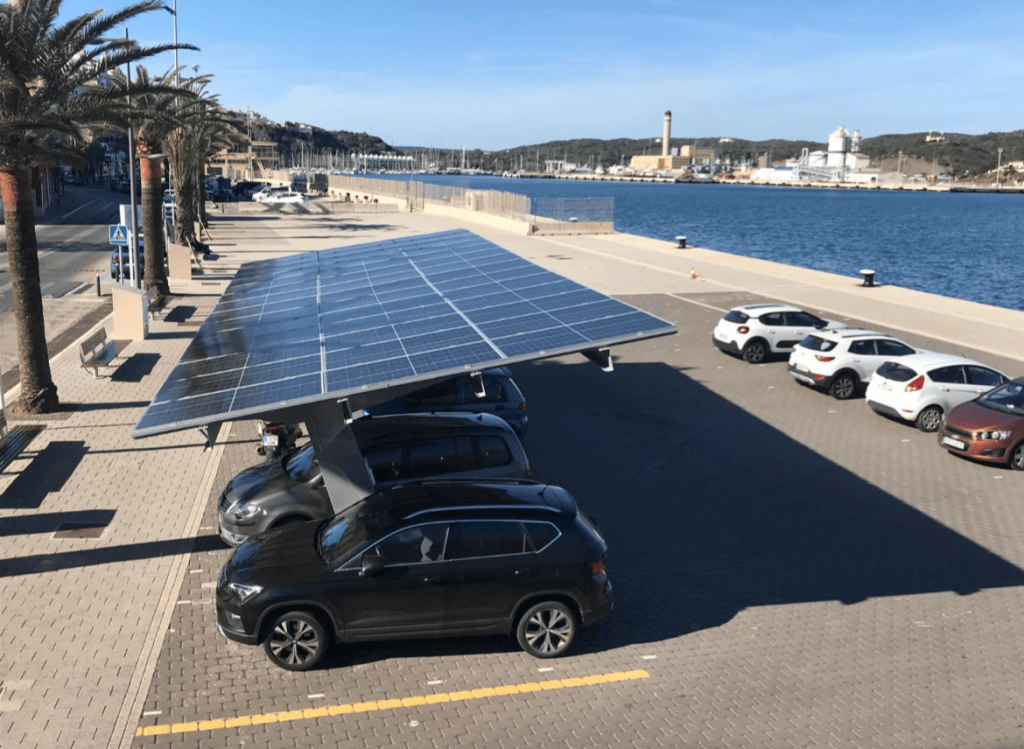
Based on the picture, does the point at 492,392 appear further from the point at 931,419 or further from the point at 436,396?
the point at 931,419

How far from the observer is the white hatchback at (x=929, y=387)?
17438mm

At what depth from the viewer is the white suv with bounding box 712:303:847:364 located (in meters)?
22.5

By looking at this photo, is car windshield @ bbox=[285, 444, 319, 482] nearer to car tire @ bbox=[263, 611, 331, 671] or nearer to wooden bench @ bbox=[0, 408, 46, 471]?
car tire @ bbox=[263, 611, 331, 671]

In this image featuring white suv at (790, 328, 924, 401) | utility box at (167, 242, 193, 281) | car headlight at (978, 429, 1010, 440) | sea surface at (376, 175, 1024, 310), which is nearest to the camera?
car headlight at (978, 429, 1010, 440)

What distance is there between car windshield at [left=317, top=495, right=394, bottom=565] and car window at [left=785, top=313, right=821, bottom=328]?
15686 millimetres

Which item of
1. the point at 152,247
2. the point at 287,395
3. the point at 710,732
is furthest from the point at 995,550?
the point at 152,247

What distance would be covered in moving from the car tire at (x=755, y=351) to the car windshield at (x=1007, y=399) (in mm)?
6522

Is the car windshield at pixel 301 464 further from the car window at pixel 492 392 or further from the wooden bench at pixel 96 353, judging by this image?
the wooden bench at pixel 96 353

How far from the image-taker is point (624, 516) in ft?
42.1

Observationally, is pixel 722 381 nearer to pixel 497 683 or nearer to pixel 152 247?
pixel 497 683

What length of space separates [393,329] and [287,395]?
2.39 metres

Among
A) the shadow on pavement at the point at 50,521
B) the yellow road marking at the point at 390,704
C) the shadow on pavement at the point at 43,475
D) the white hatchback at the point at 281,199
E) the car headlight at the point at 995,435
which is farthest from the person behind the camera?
the white hatchback at the point at 281,199

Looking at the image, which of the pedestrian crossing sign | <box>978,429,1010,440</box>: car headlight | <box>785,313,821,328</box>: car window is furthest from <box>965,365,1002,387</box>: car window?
the pedestrian crossing sign

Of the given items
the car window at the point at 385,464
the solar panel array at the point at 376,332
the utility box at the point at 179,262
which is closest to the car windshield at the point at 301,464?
the car window at the point at 385,464
